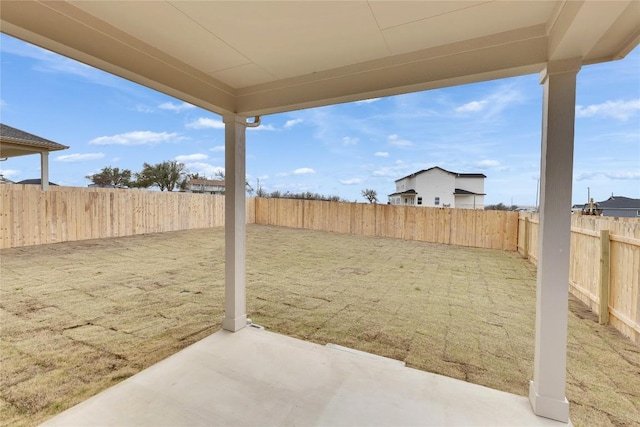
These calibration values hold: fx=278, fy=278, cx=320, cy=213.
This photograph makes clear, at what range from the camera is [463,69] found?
5.82 feet

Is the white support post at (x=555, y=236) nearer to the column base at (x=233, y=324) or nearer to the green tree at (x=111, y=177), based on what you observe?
the column base at (x=233, y=324)

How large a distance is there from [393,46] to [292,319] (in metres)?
2.91

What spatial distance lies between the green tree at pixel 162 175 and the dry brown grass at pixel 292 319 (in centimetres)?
1333

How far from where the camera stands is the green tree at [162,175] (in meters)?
18.5

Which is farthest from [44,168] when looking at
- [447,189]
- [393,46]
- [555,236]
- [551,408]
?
[447,189]

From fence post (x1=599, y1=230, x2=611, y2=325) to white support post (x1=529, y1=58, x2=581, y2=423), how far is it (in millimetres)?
2448

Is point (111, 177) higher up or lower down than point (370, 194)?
higher up

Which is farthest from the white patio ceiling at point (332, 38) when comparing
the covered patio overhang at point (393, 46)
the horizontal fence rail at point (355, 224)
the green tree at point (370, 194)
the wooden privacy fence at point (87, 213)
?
the green tree at point (370, 194)

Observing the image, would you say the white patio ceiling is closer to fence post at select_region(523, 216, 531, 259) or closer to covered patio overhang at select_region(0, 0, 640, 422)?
covered patio overhang at select_region(0, 0, 640, 422)

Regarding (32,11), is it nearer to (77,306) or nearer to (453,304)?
(77,306)

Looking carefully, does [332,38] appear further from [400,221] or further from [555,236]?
[400,221]

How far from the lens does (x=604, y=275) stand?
11.0ft

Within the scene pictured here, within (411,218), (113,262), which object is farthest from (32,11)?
(411,218)

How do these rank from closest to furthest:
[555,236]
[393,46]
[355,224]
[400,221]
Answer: [555,236]
[393,46]
[400,221]
[355,224]
